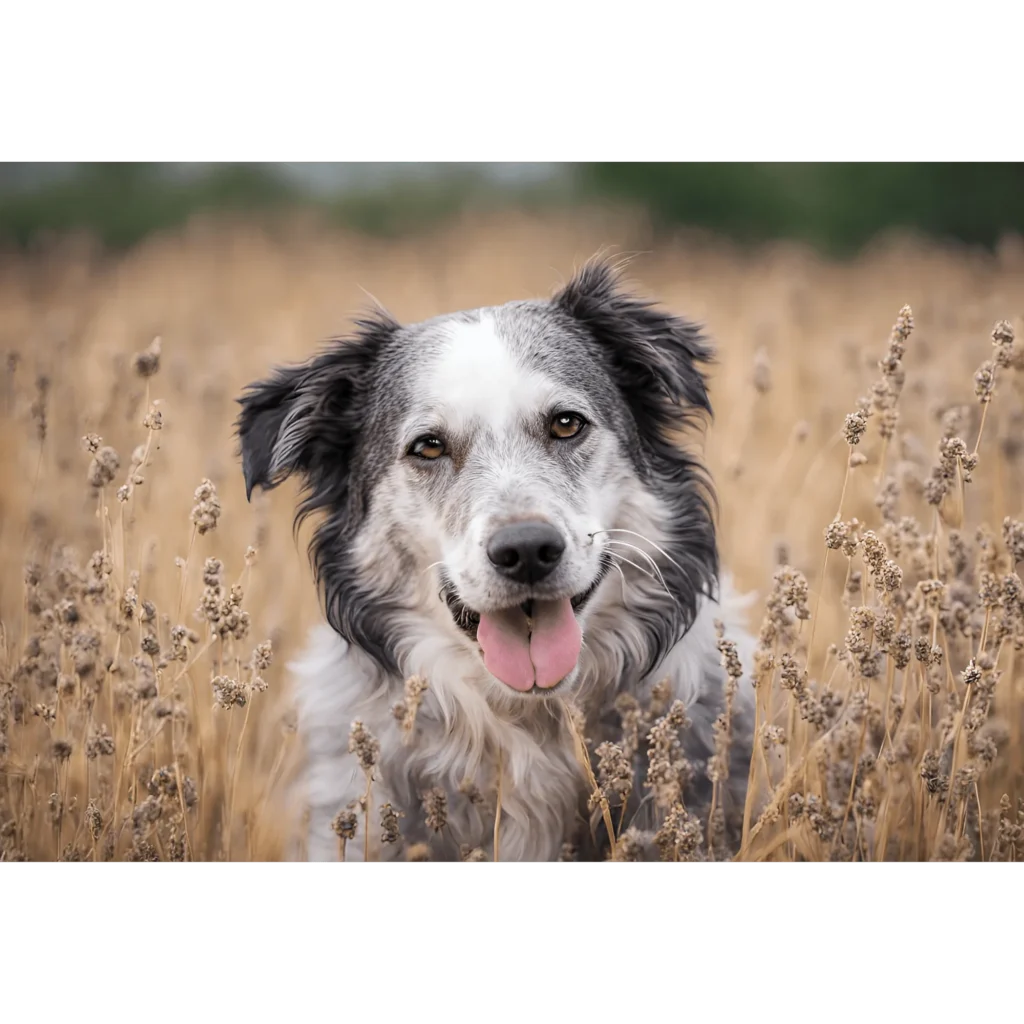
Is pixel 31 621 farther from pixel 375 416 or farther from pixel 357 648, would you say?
pixel 375 416

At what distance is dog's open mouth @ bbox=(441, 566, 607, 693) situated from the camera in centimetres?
280

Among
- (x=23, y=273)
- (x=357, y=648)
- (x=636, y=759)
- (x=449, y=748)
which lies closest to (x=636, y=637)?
(x=636, y=759)

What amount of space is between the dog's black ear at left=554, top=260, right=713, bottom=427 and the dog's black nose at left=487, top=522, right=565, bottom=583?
815 mm

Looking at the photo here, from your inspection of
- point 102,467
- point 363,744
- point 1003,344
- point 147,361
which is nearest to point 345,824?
point 363,744

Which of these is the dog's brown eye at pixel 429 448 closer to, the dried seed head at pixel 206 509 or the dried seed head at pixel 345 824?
the dried seed head at pixel 206 509

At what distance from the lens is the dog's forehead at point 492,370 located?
295cm

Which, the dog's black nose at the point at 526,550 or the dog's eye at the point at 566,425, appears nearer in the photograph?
the dog's black nose at the point at 526,550

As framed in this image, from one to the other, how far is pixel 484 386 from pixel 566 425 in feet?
0.86

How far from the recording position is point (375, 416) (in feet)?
10.6

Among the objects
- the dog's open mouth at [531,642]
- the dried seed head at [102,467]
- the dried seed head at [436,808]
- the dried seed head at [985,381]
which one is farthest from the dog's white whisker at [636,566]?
the dried seed head at [102,467]

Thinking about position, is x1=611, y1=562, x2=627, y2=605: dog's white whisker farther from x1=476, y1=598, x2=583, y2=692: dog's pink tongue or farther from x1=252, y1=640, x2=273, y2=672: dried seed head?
x1=252, y1=640, x2=273, y2=672: dried seed head

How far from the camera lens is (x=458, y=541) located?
111 inches

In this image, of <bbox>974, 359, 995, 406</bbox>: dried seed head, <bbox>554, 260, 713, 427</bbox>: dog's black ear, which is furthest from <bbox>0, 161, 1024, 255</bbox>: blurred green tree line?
<bbox>974, 359, 995, 406</bbox>: dried seed head
